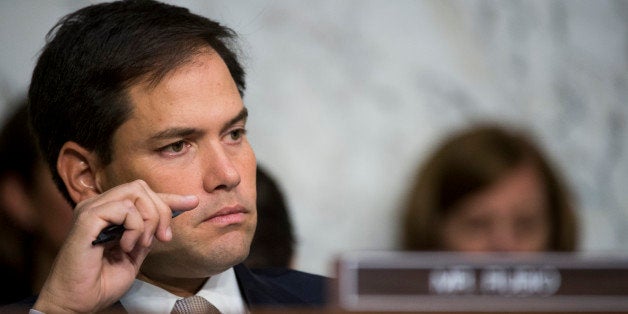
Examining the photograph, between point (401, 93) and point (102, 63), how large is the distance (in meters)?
0.44

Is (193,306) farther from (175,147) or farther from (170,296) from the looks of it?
(175,147)

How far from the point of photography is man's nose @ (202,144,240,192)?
3.91ft

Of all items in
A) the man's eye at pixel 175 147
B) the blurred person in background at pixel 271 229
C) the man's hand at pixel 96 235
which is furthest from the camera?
the blurred person in background at pixel 271 229

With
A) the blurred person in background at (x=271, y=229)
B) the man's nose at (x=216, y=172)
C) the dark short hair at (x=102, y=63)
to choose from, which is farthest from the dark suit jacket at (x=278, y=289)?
the dark short hair at (x=102, y=63)

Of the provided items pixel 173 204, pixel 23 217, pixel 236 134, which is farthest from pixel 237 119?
pixel 23 217

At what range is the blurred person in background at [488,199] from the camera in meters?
1.33

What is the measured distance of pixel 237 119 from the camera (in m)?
1.24

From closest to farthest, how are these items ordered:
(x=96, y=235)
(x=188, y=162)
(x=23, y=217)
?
(x=96, y=235), (x=188, y=162), (x=23, y=217)

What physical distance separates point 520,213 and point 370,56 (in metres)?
0.33

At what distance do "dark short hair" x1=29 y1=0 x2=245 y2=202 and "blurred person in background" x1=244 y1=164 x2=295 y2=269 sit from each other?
0.55ft

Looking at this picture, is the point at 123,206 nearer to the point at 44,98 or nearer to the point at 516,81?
the point at 44,98

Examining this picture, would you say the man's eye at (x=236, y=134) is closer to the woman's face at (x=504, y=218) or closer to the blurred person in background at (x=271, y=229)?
the blurred person in background at (x=271, y=229)

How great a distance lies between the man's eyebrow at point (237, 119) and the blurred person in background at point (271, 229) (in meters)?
0.08

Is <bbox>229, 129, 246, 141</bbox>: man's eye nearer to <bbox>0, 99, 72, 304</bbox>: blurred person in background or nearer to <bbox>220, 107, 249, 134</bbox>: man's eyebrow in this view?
<bbox>220, 107, 249, 134</bbox>: man's eyebrow
